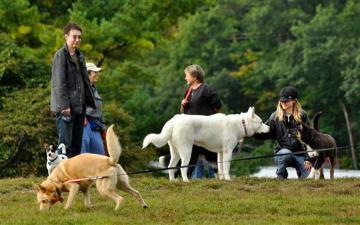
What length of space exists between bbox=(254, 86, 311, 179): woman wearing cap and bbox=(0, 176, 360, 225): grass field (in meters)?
1.00

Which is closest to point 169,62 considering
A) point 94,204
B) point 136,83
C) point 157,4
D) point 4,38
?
point 136,83

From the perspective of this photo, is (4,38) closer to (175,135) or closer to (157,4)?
(157,4)

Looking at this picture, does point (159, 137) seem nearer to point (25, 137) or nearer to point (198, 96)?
point (198, 96)

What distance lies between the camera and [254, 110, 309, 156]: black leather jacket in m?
14.6

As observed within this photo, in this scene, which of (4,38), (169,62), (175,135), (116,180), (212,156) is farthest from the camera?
(169,62)

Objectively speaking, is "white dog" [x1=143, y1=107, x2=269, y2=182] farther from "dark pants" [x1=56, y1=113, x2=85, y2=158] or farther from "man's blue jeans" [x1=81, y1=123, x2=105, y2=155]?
"dark pants" [x1=56, y1=113, x2=85, y2=158]

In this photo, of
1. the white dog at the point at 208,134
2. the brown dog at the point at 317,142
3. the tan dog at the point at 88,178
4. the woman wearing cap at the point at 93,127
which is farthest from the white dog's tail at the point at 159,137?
the tan dog at the point at 88,178

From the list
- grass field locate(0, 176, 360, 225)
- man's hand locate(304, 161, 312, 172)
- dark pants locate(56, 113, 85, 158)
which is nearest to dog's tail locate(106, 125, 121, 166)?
grass field locate(0, 176, 360, 225)

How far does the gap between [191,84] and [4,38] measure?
412 inches

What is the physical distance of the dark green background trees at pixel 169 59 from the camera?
22.7 metres

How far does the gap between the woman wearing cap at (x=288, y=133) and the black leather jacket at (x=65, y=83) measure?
11.3 feet

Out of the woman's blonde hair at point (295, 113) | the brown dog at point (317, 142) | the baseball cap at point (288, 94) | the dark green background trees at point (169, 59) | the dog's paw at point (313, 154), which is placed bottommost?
the dog's paw at point (313, 154)

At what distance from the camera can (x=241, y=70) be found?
212ft

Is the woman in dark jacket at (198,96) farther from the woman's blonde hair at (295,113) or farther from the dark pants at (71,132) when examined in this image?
the dark pants at (71,132)
